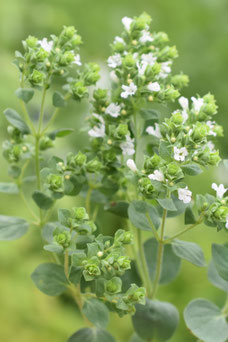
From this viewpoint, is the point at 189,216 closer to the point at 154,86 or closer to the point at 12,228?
the point at 154,86

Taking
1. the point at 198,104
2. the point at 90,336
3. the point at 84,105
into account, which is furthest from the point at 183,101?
the point at 84,105

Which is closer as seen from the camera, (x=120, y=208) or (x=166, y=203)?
(x=166, y=203)

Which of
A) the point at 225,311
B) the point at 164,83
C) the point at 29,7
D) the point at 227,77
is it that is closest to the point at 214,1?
the point at 227,77

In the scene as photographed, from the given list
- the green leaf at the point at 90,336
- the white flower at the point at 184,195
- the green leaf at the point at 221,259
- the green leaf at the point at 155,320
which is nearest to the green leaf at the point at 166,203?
the white flower at the point at 184,195

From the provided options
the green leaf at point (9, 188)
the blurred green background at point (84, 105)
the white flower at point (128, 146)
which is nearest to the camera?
the white flower at point (128, 146)

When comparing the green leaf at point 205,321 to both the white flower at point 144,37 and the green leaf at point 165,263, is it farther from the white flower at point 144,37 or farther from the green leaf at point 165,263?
the white flower at point 144,37

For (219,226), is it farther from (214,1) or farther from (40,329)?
(214,1)
